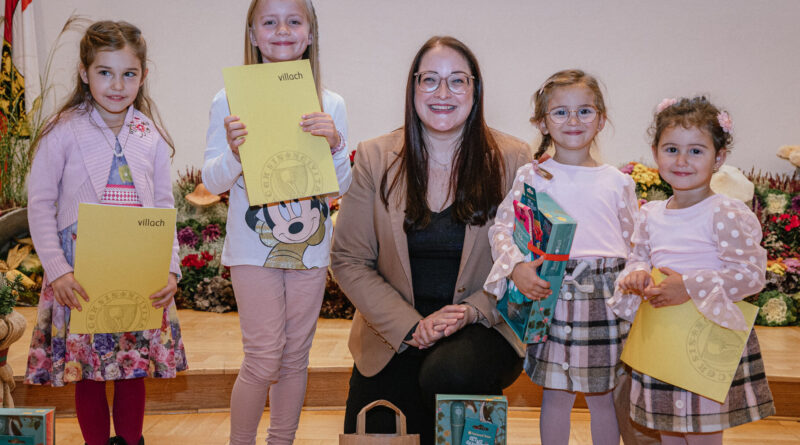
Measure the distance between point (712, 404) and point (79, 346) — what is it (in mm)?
1936

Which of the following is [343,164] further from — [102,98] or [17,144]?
[17,144]

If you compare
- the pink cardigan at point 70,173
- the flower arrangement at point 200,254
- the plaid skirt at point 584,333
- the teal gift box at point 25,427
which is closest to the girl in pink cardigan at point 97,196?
the pink cardigan at point 70,173

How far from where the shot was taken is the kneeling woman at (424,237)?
192 cm

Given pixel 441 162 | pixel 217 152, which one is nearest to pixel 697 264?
pixel 441 162

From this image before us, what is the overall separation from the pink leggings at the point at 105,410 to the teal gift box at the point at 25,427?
51cm

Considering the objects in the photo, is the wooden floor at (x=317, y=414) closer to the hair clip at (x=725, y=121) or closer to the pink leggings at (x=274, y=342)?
the pink leggings at (x=274, y=342)

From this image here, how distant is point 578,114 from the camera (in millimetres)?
1891

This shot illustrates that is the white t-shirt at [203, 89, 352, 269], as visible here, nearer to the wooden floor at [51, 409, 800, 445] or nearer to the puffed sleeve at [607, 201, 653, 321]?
the puffed sleeve at [607, 201, 653, 321]

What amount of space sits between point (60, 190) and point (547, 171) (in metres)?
1.57

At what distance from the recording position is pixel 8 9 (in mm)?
4738

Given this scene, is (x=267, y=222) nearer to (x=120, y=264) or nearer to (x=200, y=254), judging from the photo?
(x=120, y=264)

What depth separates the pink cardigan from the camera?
192 cm

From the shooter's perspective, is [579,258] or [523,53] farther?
[523,53]

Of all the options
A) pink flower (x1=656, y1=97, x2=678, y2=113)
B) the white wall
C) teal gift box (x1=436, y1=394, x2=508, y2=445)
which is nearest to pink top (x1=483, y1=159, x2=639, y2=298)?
pink flower (x1=656, y1=97, x2=678, y2=113)
